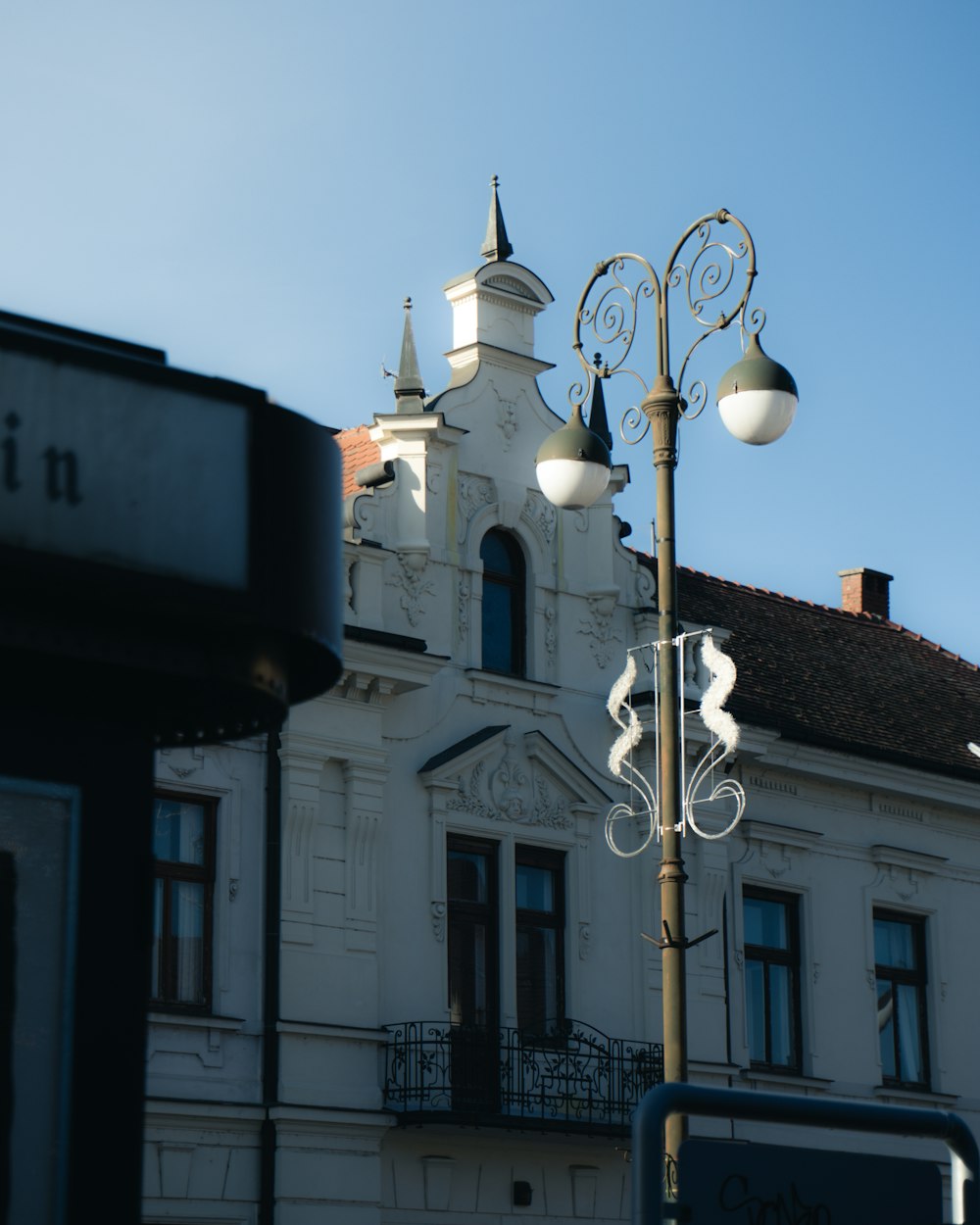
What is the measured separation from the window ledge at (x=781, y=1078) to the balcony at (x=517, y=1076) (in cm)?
160

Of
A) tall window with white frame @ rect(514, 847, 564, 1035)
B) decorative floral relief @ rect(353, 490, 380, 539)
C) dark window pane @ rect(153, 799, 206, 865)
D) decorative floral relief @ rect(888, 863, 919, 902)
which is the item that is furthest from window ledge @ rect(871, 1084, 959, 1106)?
dark window pane @ rect(153, 799, 206, 865)

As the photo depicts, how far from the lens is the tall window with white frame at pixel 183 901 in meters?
19.5

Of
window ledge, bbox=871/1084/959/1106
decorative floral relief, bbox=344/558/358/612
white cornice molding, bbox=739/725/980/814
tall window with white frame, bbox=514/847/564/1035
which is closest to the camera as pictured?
decorative floral relief, bbox=344/558/358/612

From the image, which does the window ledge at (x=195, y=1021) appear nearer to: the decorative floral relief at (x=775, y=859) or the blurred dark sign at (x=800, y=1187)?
the decorative floral relief at (x=775, y=859)

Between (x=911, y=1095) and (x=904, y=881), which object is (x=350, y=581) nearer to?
(x=904, y=881)

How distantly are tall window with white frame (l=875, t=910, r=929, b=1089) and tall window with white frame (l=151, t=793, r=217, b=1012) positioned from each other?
9.38 meters

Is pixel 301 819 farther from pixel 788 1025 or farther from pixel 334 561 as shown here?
pixel 334 561

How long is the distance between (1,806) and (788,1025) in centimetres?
2047

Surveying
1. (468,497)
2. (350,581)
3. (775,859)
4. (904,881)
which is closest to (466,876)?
(350,581)

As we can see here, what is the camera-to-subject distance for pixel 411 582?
22062 millimetres

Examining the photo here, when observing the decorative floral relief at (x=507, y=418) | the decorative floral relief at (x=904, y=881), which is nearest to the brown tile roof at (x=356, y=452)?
the decorative floral relief at (x=507, y=418)

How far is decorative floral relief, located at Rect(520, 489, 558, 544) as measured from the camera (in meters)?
23.5

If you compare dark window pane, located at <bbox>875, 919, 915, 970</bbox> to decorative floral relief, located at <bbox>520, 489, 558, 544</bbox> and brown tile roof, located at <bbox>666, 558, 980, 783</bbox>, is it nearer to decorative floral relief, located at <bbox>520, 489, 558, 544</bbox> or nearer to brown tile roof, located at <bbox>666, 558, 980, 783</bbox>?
brown tile roof, located at <bbox>666, 558, 980, 783</bbox>

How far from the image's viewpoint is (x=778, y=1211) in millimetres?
5145
